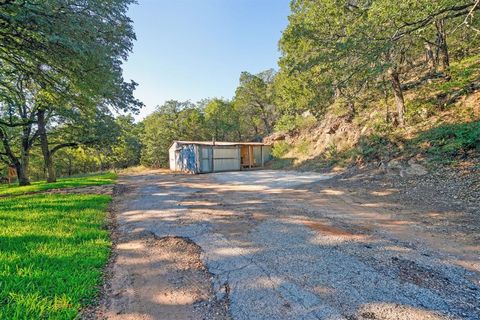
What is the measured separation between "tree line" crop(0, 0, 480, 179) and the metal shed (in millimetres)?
4411

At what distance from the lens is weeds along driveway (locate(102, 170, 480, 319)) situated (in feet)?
6.73

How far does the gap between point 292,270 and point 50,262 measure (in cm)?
291

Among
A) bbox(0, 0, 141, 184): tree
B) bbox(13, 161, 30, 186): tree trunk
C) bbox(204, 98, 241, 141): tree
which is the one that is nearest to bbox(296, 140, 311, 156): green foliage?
bbox(204, 98, 241, 141): tree

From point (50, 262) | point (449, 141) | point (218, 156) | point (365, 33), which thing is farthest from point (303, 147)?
point (50, 262)

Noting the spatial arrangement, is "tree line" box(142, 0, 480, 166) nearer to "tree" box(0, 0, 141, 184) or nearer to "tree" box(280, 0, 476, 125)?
"tree" box(280, 0, 476, 125)

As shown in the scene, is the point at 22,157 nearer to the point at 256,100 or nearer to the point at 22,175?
the point at 22,175

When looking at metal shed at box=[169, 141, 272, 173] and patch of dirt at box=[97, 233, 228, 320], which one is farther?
metal shed at box=[169, 141, 272, 173]

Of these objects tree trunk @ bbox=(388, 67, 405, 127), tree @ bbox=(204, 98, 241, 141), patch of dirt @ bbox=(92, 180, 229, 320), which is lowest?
patch of dirt @ bbox=(92, 180, 229, 320)

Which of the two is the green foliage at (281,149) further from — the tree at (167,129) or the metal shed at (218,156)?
the tree at (167,129)

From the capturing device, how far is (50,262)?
2.86 m

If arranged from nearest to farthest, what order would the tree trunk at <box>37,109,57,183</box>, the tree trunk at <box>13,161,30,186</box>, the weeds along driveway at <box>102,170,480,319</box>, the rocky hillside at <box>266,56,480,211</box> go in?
the weeds along driveway at <box>102,170,480,319</box> → the rocky hillside at <box>266,56,480,211</box> → the tree trunk at <box>37,109,57,183</box> → the tree trunk at <box>13,161,30,186</box>

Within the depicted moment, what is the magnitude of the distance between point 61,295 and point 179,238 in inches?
71.7

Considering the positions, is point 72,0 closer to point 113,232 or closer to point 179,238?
point 113,232

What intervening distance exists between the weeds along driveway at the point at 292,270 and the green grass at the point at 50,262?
0.29 meters
